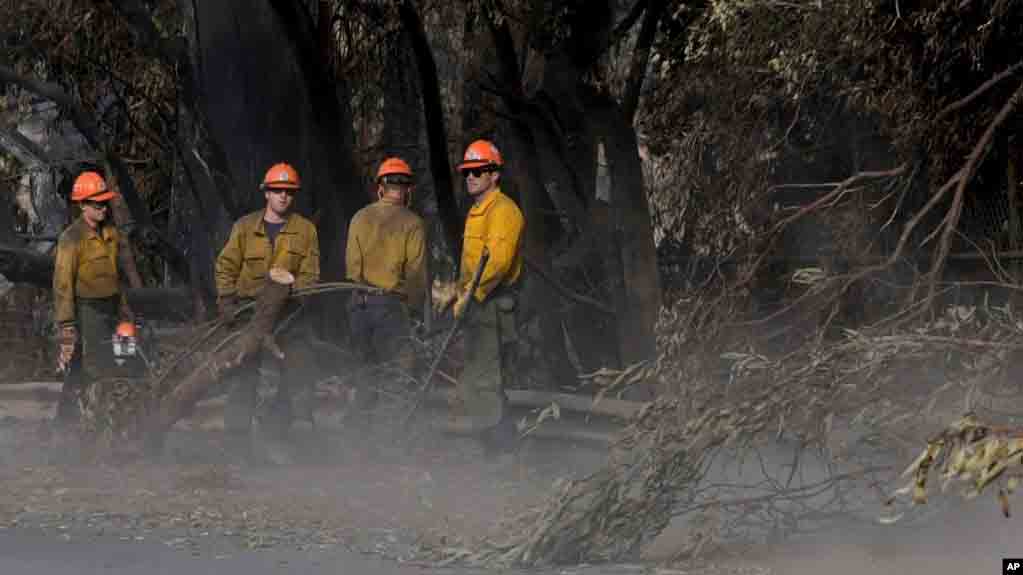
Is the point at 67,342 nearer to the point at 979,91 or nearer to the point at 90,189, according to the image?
the point at 90,189

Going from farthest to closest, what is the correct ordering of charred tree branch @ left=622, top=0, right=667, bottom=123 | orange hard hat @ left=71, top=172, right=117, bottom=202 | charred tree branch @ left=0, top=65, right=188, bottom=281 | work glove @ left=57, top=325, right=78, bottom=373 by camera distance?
charred tree branch @ left=0, top=65, right=188, bottom=281
charred tree branch @ left=622, top=0, right=667, bottom=123
work glove @ left=57, top=325, right=78, bottom=373
orange hard hat @ left=71, top=172, right=117, bottom=202

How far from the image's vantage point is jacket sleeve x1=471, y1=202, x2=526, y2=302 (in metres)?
13.7

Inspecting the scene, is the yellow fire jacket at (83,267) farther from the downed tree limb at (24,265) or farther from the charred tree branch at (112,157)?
the downed tree limb at (24,265)

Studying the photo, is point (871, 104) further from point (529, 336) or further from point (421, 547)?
point (529, 336)

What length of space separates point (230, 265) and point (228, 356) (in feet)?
2.32

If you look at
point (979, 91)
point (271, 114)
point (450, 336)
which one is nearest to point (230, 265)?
point (450, 336)

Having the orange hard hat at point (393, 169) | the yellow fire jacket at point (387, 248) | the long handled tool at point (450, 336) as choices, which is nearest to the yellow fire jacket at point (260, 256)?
the yellow fire jacket at point (387, 248)

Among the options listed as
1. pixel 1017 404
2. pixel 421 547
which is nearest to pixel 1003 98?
pixel 1017 404

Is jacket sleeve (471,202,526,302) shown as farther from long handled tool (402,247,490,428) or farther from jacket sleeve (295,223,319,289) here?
jacket sleeve (295,223,319,289)

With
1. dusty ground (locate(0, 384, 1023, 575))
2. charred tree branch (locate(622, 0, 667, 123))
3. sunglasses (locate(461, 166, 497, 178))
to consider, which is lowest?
dusty ground (locate(0, 384, 1023, 575))

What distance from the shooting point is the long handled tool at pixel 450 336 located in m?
13.7

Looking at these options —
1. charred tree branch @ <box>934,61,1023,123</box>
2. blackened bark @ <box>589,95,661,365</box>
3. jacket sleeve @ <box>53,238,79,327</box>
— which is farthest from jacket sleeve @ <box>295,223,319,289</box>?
charred tree branch @ <box>934,61,1023,123</box>

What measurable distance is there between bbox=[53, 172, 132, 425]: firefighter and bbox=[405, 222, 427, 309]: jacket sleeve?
2142 millimetres

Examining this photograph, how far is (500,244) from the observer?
13664mm
